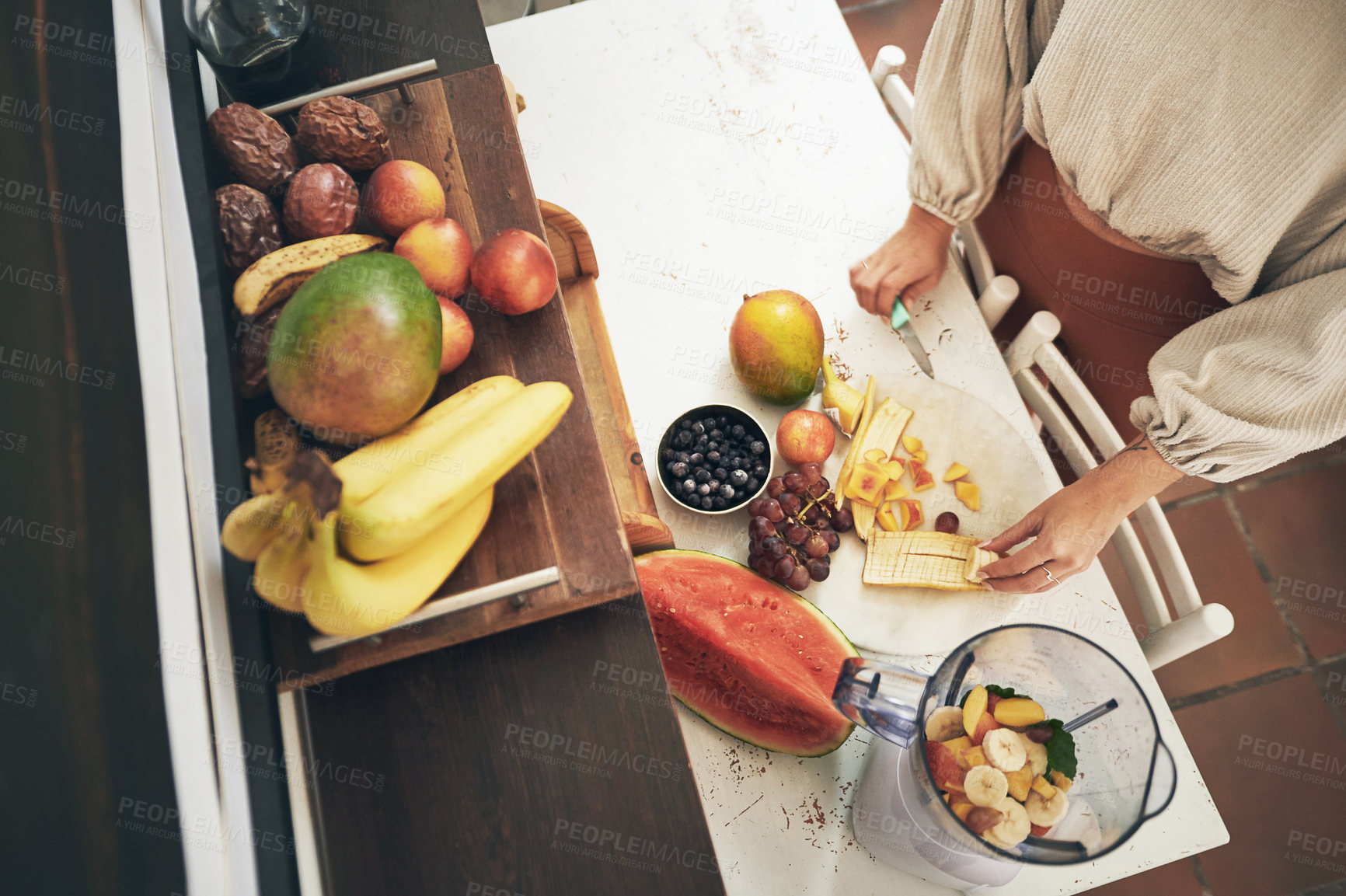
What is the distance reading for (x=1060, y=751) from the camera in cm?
67

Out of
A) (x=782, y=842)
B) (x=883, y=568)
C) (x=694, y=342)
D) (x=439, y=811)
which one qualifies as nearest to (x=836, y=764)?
(x=782, y=842)

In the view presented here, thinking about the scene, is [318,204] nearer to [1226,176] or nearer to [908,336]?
[908,336]

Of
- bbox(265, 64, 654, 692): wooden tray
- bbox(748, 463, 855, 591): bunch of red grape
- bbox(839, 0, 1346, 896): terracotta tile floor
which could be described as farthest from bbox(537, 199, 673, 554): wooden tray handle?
bbox(839, 0, 1346, 896): terracotta tile floor

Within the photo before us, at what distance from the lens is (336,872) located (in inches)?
24.5

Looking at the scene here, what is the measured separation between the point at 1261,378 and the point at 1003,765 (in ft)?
1.64

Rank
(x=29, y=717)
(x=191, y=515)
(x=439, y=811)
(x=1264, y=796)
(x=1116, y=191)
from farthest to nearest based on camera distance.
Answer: (x=1264, y=796), (x=1116, y=191), (x=439, y=811), (x=191, y=515), (x=29, y=717)

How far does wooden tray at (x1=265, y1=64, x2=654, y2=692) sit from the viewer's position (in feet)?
2.00

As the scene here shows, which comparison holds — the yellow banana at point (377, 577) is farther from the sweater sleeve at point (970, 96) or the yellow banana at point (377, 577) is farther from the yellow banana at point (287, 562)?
the sweater sleeve at point (970, 96)

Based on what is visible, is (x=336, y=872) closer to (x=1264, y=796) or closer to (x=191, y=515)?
(x=191, y=515)

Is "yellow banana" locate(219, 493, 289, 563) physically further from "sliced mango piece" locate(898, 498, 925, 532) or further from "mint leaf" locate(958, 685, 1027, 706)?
"sliced mango piece" locate(898, 498, 925, 532)

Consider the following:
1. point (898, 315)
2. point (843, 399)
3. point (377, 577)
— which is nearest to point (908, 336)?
point (898, 315)

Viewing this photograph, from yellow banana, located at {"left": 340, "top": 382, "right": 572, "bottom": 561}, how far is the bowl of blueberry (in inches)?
14.2

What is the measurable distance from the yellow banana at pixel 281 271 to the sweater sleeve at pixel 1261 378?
94 cm

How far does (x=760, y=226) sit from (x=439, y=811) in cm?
102
